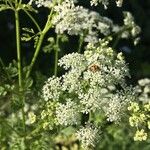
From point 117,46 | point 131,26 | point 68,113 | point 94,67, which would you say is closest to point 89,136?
point 68,113

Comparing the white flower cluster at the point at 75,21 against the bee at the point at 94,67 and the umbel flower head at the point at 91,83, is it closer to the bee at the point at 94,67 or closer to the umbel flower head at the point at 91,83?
the umbel flower head at the point at 91,83

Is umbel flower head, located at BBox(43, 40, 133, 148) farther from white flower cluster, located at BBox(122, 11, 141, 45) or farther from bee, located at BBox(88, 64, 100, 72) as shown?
white flower cluster, located at BBox(122, 11, 141, 45)

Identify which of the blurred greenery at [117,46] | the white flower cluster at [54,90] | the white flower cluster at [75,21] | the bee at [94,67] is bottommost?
the blurred greenery at [117,46]

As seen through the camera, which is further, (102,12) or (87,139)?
(102,12)


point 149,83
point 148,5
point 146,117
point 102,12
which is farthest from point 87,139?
point 148,5

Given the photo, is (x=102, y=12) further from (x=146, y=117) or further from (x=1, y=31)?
(x=146, y=117)

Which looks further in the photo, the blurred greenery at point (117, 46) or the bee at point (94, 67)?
the blurred greenery at point (117, 46)

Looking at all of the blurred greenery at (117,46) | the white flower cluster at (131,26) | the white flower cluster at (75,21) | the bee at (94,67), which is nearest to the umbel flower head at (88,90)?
the bee at (94,67)

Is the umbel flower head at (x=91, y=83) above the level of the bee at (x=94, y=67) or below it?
below
